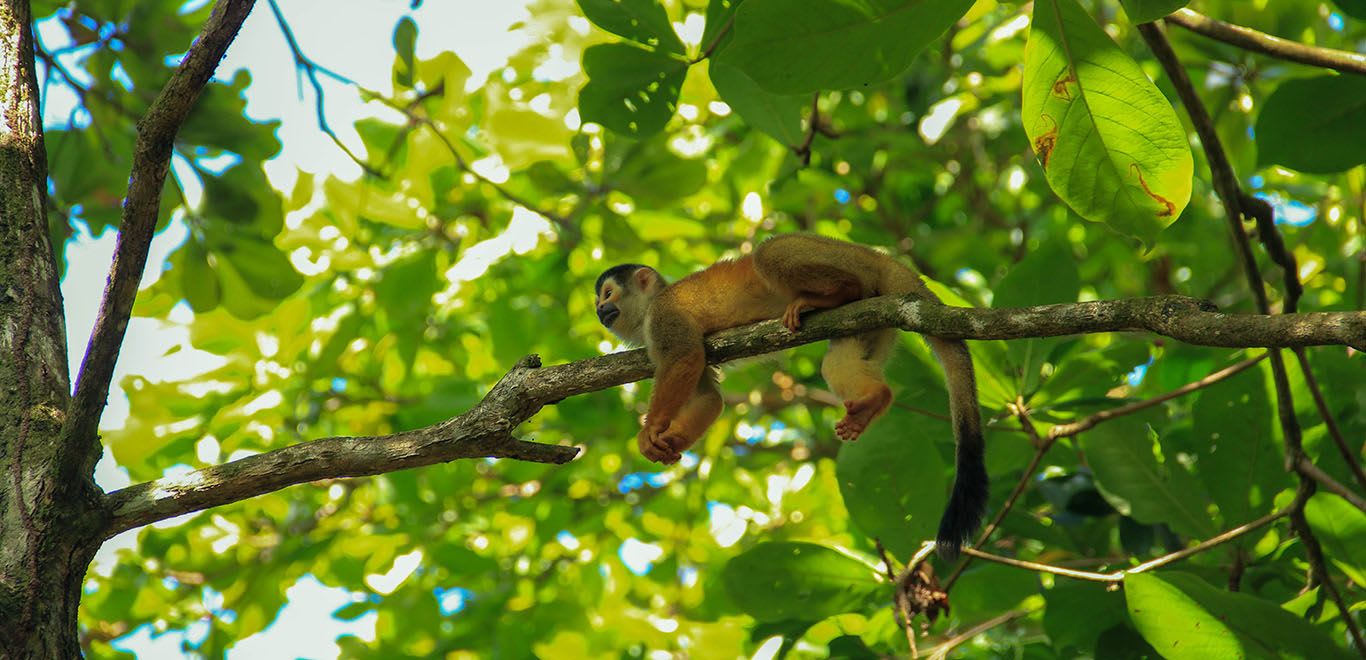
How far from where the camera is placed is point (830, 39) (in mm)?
2057

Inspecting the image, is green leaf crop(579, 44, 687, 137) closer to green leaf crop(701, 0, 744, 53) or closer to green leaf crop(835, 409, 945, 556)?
green leaf crop(701, 0, 744, 53)

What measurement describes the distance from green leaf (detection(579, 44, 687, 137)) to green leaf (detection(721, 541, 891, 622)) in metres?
1.38

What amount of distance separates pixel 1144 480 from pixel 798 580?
1161 millimetres

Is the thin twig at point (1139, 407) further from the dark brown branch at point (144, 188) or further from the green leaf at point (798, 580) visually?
the dark brown branch at point (144, 188)

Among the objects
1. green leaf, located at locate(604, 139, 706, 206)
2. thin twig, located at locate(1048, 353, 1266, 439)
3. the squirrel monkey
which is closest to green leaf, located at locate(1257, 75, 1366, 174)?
thin twig, located at locate(1048, 353, 1266, 439)

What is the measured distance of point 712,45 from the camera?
8.98 ft

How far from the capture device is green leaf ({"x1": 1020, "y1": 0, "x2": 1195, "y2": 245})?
2.02 m

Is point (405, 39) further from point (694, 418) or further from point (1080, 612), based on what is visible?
point (1080, 612)

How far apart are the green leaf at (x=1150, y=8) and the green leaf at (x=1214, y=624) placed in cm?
141

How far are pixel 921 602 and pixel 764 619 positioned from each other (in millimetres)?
→ 527

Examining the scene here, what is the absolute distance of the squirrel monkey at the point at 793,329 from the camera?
121 inches

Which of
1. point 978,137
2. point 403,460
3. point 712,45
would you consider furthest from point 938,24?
point 978,137

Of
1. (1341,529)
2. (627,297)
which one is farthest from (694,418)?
(1341,529)

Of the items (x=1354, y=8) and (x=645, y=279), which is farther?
(x=645, y=279)
